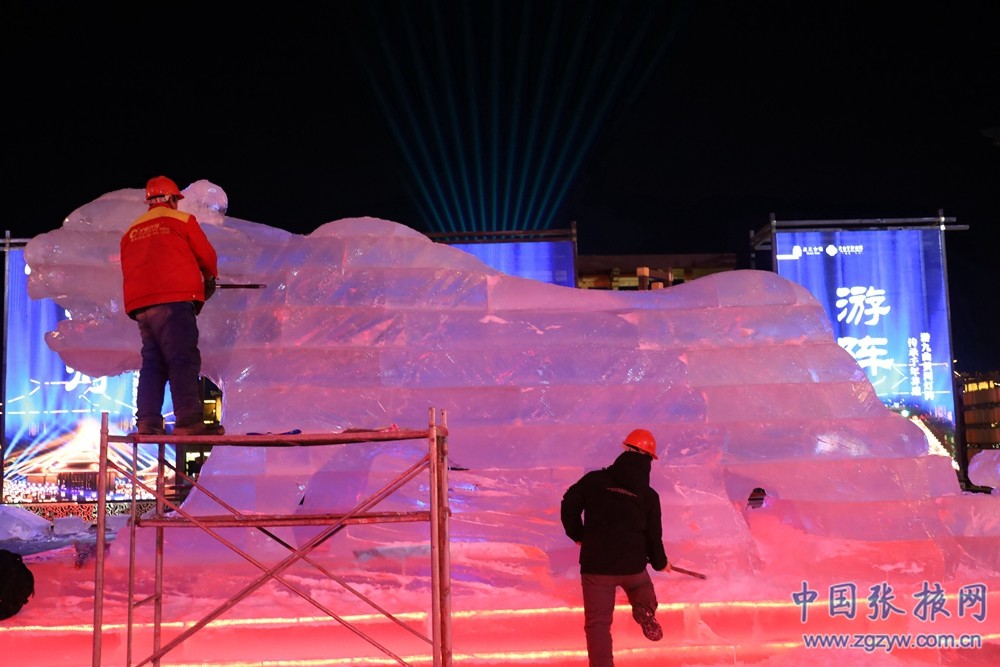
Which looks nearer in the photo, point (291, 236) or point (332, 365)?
point (332, 365)

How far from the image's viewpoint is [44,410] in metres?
14.2

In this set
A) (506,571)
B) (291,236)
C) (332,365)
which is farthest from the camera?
(291,236)

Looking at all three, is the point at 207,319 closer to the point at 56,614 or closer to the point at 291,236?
the point at 291,236

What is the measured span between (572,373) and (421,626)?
198 cm

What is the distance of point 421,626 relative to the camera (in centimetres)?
498

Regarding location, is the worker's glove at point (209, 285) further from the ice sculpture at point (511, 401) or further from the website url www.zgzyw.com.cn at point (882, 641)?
the website url www.zgzyw.com.cn at point (882, 641)

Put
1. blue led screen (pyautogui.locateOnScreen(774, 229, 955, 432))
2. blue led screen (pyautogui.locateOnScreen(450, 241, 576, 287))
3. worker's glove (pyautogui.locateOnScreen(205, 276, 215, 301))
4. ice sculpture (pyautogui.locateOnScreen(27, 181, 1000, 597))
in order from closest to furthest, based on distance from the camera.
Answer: worker's glove (pyautogui.locateOnScreen(205, 276, 215, 301)) → ice sculpture (pyautogui.locateOnScreen(27, 181, 1000, 597)) → blue led screen (pyautogui.locateOnScreen(774, 229, 955, 432)) → blue led screen (pyautogui.locateOnScreen(450, 241, 576, 287))

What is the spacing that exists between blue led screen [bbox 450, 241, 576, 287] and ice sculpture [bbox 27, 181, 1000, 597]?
7745mm

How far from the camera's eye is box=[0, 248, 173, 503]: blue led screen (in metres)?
14.0

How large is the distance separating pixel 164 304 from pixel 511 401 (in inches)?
94.6

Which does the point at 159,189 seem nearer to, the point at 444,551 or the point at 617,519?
the point at 444,551

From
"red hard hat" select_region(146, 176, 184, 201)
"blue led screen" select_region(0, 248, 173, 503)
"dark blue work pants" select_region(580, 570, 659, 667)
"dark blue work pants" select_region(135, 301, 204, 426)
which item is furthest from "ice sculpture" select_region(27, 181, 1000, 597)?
"blue led screen" select_region(0, 248, 173, 503)

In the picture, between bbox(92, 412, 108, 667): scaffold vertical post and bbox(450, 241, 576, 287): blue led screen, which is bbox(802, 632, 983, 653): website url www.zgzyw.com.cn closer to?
bbox(92, 412, 108, 667): scaffold vertical post

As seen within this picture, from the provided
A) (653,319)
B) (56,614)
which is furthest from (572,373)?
(56,614)
